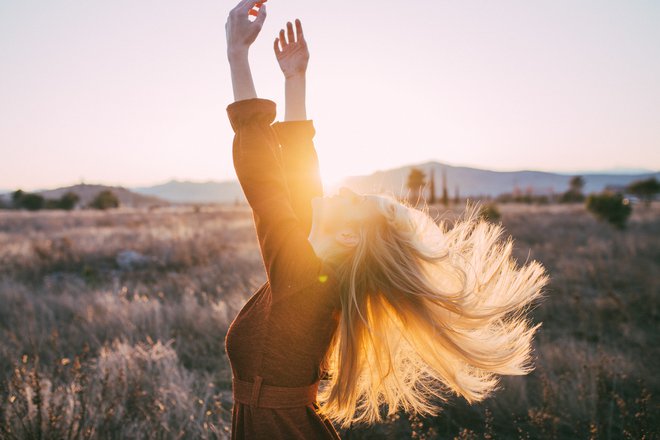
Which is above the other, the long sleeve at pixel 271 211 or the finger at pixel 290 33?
the finger at pixel 290 33

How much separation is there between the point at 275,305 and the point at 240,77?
2.55 feet

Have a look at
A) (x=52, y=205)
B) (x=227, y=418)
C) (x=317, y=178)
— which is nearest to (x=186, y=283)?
(x=227, y=418)

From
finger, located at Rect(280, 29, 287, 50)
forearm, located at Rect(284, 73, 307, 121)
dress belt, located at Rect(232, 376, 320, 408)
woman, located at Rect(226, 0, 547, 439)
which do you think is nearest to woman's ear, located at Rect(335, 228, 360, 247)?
woman, located at Rect(226, 0, 547, 439)

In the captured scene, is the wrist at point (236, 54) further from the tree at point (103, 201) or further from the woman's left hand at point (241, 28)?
the tree at point (103, 201)

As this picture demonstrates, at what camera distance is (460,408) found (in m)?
3.42

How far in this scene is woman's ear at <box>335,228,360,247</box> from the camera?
1548 mm

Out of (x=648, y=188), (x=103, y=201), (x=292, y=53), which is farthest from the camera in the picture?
(x=648, y=188)

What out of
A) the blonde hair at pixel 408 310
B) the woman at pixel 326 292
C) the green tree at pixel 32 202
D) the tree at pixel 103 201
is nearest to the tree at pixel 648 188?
the blonde hair at pixel 408 310

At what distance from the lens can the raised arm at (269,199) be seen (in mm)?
1277

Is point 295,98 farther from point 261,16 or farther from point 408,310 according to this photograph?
point 408,310

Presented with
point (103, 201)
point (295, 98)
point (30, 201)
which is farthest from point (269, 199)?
point (30, 201)

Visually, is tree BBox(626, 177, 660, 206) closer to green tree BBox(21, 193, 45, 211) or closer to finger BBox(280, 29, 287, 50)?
finger BBox(280, 29, 287, 50)

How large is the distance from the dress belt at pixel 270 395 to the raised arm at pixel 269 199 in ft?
1.10

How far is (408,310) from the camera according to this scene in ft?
5.32
